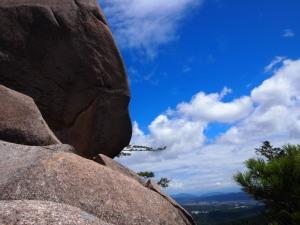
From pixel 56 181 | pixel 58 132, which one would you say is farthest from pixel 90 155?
pixel 56 181

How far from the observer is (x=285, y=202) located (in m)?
11.2

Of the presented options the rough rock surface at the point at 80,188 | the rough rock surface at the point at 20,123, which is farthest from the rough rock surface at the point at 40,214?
the rough rock surface at the point at 20,123

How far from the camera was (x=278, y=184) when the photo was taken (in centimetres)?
1106

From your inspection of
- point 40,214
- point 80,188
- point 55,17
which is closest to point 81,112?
point 55,17

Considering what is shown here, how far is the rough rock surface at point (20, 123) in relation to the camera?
456 inches

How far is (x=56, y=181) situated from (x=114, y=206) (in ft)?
4.17

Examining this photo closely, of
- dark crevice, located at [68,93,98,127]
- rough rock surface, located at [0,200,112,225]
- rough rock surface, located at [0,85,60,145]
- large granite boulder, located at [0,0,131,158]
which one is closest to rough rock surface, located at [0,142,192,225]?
rough rock surface, located at [0,200,112,225]

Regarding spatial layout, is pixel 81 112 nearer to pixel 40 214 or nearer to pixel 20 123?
pixel 20 123

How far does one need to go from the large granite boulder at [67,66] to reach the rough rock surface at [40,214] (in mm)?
7834

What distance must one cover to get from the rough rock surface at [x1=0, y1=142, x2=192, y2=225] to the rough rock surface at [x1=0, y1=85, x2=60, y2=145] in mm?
1266

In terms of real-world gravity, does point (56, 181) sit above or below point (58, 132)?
below

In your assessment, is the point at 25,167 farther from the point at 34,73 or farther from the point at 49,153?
the point at 34,73

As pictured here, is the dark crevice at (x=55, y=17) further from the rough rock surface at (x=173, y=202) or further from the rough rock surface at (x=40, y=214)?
the rough rock surface at (x=40, y=214)

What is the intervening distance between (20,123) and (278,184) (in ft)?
22.9
